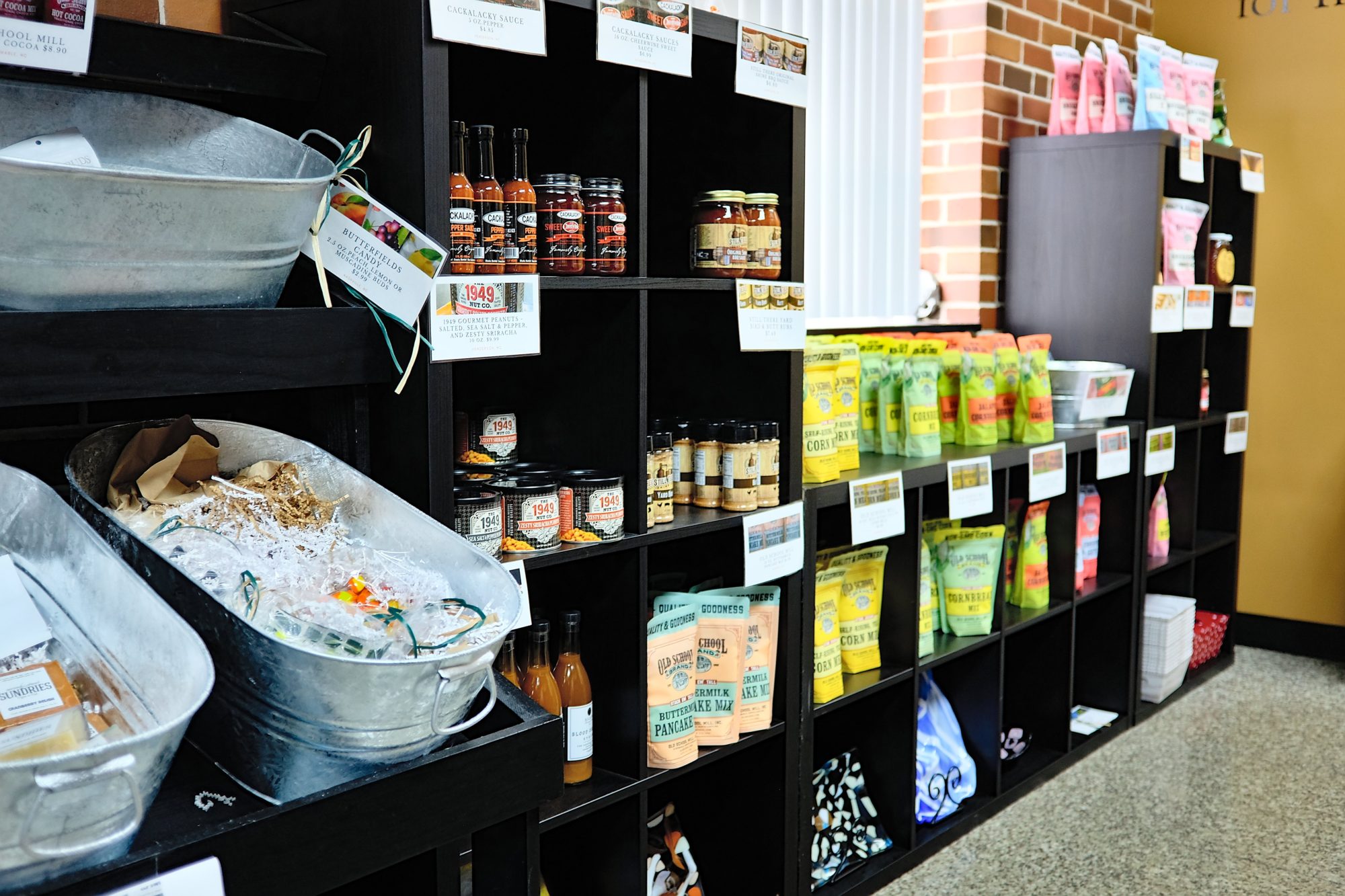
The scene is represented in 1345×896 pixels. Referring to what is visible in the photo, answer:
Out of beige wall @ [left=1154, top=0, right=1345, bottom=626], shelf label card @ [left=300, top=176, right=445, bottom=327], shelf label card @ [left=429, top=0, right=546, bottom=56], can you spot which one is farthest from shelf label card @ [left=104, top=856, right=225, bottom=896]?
beige wall @ [left=1154, top=0, right=1345, bottom=626]

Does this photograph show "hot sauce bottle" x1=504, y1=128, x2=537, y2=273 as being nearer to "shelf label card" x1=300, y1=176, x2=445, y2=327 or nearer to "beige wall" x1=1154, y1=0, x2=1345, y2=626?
"shelf label card" x1=300, y1=176, x2=445, y2=327

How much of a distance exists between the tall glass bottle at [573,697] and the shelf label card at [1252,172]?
2972 mm

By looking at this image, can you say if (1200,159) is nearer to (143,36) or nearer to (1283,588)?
(1283,588)

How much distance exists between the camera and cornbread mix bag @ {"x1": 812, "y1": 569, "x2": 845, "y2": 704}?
2355mm

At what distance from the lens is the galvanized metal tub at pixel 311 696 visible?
3.26 feet

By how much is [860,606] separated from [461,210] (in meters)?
1.38

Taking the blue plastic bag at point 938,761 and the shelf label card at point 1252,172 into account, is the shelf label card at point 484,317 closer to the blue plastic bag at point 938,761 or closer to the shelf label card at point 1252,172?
the blue plastic bag at point 938,761

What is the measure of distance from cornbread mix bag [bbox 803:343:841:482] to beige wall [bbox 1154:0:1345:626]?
2226 mm

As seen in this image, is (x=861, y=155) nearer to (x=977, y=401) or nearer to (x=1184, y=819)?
(x=977, y=401)

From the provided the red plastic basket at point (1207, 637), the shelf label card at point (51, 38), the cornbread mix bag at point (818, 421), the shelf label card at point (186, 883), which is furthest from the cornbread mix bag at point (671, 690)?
the red plastic basket at point (1207, 637)

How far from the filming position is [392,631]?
1102mm

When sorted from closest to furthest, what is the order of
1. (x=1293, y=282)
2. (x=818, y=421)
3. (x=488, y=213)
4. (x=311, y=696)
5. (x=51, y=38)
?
(x=311, y=696) < (x=51, y=38) < (x=488, y=213) < (x=818, y=421) < (x=1293, y=282)

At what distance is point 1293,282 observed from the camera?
4188mm

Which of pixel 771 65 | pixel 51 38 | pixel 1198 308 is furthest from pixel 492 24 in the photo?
pixel 1198 308
